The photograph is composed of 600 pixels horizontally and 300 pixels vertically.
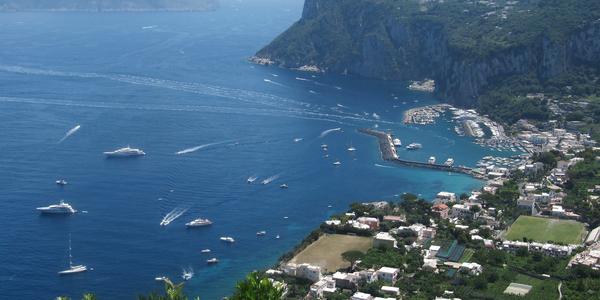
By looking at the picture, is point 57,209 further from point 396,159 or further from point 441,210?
point 396,159

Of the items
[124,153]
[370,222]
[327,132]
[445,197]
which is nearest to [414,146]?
[327,132]

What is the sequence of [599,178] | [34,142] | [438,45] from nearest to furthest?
1. [599,178]
2. [34,142]
3. [438,45]

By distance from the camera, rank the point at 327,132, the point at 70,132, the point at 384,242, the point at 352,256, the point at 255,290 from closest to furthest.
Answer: the point at 255,290 → the point at 352,256 → the point at 384,242 → the point at 70,132 → the point at 327,132

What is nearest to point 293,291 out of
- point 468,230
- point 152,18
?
point 468,230

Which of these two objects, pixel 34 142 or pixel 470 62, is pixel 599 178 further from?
pixel 34 142

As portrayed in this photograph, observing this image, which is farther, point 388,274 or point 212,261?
point 212,261

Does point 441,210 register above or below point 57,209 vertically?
above

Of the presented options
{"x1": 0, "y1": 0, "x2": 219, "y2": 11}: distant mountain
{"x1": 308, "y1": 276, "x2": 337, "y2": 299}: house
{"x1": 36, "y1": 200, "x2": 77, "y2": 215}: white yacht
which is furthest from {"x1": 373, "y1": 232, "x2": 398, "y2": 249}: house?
{"x1": 0, "y1": 0, "x2": 219, "y2": 11}: distant mountain
